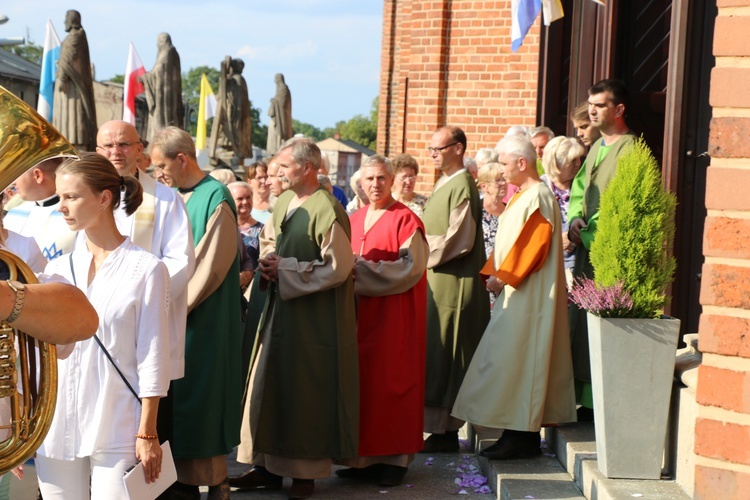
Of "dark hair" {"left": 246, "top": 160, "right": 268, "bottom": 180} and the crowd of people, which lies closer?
the crowd of people

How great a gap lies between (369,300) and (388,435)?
798mm

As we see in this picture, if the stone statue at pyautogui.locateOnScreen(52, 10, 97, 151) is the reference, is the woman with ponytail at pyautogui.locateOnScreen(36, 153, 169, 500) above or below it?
below

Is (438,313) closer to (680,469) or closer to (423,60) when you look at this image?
(680,469)

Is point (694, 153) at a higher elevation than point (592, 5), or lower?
lower

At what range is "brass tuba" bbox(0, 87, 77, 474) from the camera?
2723 millimetres

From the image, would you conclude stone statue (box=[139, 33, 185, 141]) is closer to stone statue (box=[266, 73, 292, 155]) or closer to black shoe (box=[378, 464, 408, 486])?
stone statue (box=[266, 73, 292, 155])

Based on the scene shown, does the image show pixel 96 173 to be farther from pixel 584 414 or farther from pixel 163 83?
pixel 163 83

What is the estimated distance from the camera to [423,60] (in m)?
12.3

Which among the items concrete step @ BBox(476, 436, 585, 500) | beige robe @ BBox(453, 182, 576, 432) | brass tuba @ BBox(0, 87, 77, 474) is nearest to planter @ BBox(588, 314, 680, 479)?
concrete step @ BBox(476, 436, 585, 500)

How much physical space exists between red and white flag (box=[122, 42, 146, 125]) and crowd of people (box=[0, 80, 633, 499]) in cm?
1352

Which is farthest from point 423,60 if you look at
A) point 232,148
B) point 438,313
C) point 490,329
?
point 232,148

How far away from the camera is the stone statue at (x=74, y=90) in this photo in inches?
693

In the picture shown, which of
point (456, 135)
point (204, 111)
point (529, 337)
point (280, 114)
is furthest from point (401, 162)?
point (280, 114)

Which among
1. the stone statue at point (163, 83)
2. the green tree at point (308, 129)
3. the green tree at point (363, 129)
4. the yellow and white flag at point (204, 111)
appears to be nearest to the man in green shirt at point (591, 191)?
the stone statue at point (163, 83)
